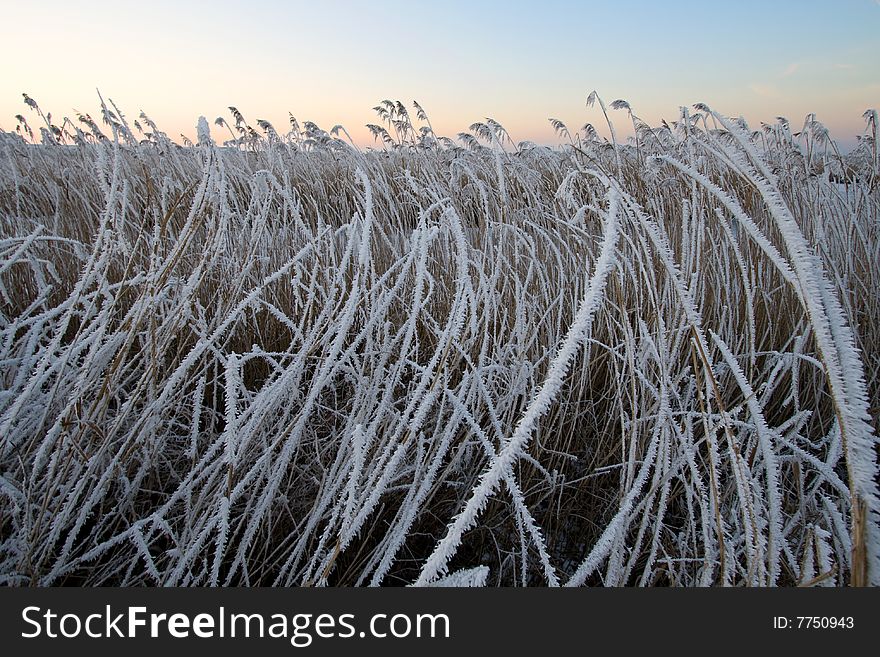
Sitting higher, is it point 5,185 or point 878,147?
point 5,185

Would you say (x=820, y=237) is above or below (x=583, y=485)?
above

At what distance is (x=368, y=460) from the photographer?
40.9 inches

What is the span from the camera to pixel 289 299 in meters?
1.79

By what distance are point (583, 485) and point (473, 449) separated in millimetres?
253

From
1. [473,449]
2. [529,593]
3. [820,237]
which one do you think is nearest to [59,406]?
[473,449]

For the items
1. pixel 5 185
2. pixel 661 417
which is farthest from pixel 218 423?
pixel 5 185

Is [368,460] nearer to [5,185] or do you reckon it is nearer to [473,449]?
[473,449]

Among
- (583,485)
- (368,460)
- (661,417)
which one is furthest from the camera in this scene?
(583,485)

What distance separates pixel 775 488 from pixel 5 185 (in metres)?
4.57

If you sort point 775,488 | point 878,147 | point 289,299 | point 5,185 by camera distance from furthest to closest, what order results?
point 5,185
point 878,147
point 289,299
point 775,488

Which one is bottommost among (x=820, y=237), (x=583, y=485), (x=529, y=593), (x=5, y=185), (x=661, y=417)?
(x=583, y=485)

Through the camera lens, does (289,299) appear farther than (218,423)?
Yes

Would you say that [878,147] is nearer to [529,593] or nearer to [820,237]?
[820,237]

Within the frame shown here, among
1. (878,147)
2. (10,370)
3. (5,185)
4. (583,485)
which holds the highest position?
(5,185)
